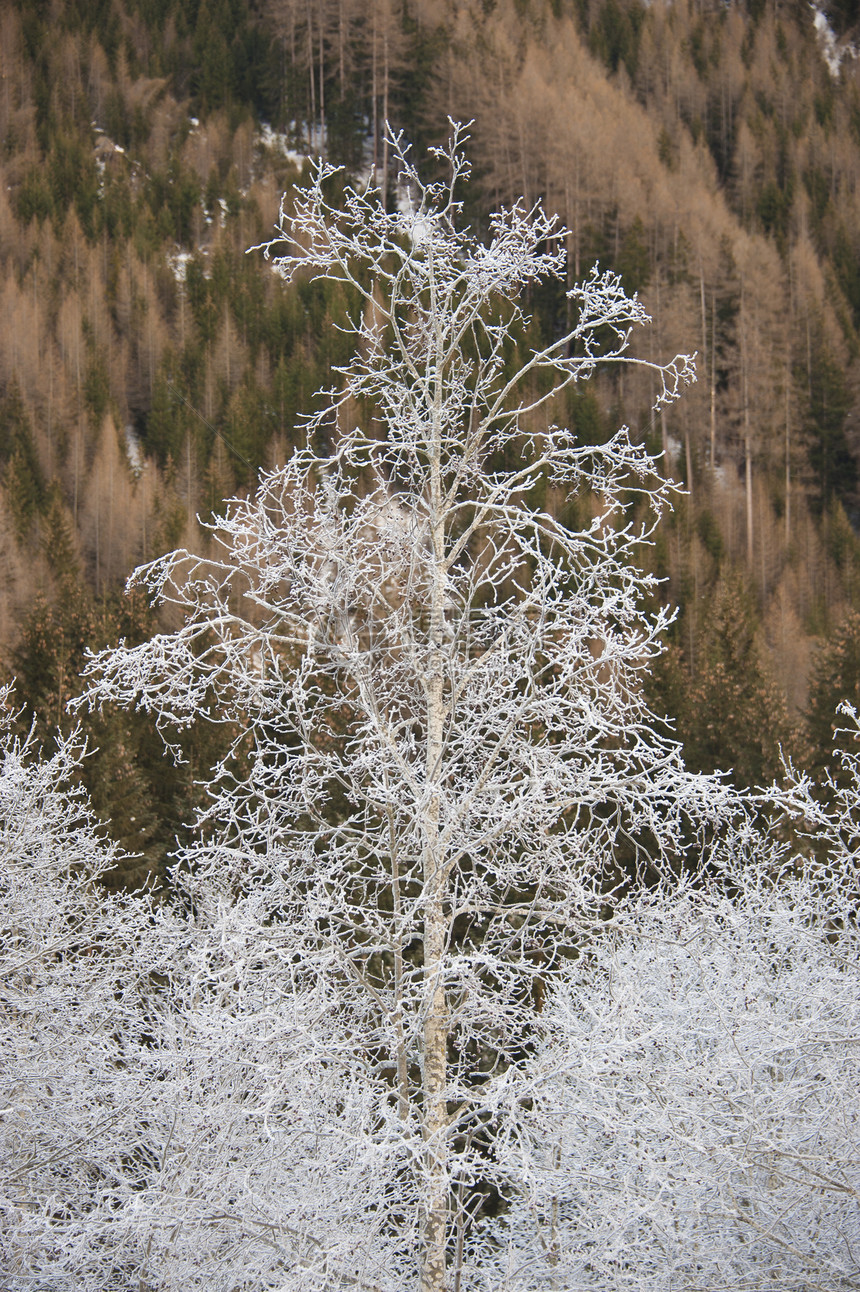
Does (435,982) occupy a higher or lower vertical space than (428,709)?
lower

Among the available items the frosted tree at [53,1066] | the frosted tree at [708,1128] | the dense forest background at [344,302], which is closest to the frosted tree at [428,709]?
the frosted tree at [708,1128]

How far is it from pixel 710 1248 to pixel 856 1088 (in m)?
1.34

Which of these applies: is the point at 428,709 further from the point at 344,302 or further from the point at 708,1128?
the point at 344,302

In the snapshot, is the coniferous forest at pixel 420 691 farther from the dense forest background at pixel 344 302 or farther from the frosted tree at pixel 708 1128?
the dense forest background at pixel 344 302

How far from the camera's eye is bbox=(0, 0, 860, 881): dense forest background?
2309cm

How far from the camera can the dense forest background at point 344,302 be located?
2309 cm

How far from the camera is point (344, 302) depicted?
43.2 meters

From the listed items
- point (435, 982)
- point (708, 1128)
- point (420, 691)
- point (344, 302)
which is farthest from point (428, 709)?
point (344, 302)

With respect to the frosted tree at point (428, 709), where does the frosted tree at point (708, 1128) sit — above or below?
below

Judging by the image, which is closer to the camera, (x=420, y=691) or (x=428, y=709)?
(x=428, y=709)

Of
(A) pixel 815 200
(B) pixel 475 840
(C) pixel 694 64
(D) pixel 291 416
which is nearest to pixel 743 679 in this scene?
(B) pixel 475 840

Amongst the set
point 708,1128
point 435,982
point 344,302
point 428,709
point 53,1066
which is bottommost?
point 344,302

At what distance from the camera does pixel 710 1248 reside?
673 cm

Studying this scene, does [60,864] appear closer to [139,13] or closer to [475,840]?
[475,840]
